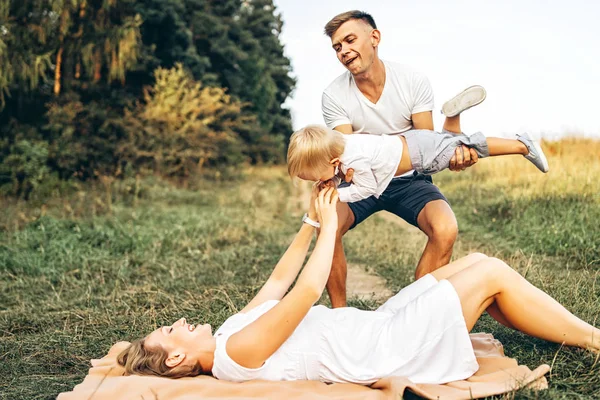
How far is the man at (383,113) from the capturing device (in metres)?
4.04

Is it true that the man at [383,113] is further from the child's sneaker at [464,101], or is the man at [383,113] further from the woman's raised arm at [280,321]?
the woman's raised arm at [280,321]

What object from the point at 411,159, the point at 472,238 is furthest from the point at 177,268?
the point at 472,238

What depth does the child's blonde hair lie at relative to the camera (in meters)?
3.45

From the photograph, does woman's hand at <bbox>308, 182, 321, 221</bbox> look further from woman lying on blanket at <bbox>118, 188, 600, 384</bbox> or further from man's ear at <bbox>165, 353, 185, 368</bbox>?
man's ear at <bbox>165, 353, 185, 368</bbox>

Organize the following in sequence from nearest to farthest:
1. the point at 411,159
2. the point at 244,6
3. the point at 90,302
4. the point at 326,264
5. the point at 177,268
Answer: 1. the point at 326,264
2. the point at 411,159
3. the point at 90,302
4. the point at 177,268
5. the point at 244,6

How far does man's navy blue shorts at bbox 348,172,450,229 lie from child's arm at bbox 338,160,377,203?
0.54m

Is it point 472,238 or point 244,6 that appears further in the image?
point 244,6

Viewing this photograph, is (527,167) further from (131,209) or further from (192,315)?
(192,315)

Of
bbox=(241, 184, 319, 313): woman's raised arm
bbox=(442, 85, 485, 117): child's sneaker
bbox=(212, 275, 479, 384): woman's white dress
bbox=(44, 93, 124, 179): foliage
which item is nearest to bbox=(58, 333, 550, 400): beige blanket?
bbox=(212, 275, 479, 384): woman's white dress

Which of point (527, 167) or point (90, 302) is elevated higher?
point (527, 167)

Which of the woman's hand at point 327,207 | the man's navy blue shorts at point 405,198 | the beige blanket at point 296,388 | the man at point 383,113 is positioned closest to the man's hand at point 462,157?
the man at point 383,113

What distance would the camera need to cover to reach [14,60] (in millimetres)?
13469

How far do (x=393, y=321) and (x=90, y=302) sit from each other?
3.22 meters

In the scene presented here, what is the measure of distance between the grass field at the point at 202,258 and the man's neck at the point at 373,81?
161 cm
